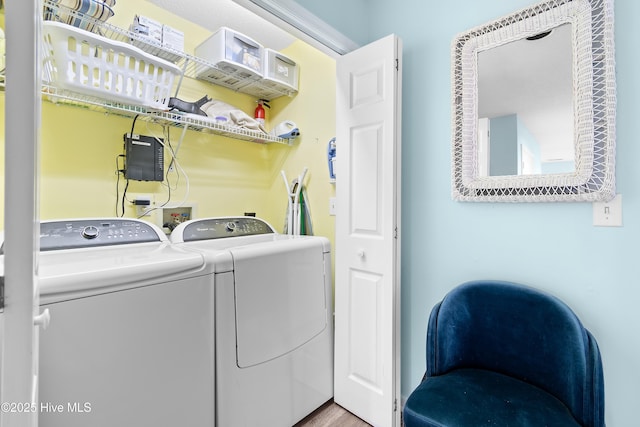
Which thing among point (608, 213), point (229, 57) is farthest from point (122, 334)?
point (608, 213)

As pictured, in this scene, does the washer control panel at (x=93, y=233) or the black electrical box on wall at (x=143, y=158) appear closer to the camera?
the washer control panel at (x=93, y=233)

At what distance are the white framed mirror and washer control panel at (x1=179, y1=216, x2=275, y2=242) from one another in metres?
1.26

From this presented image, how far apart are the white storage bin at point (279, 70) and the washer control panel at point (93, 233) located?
1345mm

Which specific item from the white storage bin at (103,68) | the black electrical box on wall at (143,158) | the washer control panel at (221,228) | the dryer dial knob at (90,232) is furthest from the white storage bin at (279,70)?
the dryer dial knob at (90,232)

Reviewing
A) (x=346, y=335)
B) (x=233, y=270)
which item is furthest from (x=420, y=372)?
Result: (x=233, y=270)

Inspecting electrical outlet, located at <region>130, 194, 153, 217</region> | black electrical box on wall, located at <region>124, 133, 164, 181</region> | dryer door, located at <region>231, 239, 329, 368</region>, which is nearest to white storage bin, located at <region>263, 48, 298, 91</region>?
black electrical box on wall, located at <region>124, 133, 164, 181</region>

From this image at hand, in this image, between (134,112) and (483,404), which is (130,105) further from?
(483,404)

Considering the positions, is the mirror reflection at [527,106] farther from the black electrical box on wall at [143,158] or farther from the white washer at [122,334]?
the black electrical box on wall at [143,158]

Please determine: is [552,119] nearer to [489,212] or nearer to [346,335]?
[489,212]

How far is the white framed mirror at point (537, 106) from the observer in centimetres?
114

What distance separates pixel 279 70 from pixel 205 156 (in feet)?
2.82

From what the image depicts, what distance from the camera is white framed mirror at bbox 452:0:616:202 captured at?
114 centimetres

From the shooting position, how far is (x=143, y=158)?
1.92m

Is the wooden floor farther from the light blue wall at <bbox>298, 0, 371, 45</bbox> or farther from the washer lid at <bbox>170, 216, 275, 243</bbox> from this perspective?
the light blue wall at <bbox>298, 0, 371, 45</bbox>
